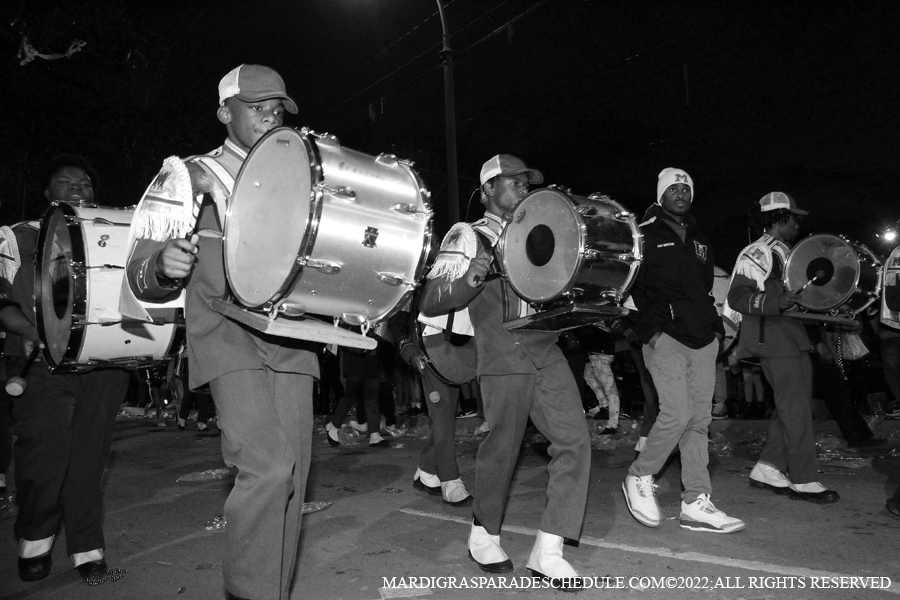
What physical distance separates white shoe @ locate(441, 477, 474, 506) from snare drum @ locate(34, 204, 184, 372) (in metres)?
2.86

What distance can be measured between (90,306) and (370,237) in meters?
2.27

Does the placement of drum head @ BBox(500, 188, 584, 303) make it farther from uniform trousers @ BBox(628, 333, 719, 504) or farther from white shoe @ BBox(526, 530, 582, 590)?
uniform trousers @ BBox(628, 333, 719, 504)

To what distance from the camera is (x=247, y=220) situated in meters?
3.22

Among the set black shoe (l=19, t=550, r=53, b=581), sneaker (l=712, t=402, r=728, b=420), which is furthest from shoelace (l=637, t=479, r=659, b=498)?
sneaker (l=712, t=402, r=728, b=420)

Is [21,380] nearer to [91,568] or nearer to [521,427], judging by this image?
[91,568]

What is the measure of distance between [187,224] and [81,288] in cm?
175

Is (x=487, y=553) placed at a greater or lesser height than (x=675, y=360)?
Answer: lesser

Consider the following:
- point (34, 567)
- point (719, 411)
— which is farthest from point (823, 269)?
point (34, 567)

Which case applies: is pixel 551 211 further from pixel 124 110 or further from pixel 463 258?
pixel 124 110

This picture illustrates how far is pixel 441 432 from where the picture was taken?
23.1 ft

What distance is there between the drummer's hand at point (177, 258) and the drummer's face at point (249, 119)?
741mm

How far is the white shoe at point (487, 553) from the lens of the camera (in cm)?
458

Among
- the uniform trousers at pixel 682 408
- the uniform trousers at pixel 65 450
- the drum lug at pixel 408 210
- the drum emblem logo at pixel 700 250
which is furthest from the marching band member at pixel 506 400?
the uniform trousers at pixel 65 450

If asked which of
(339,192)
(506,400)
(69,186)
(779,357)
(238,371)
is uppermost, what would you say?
(69,186)
